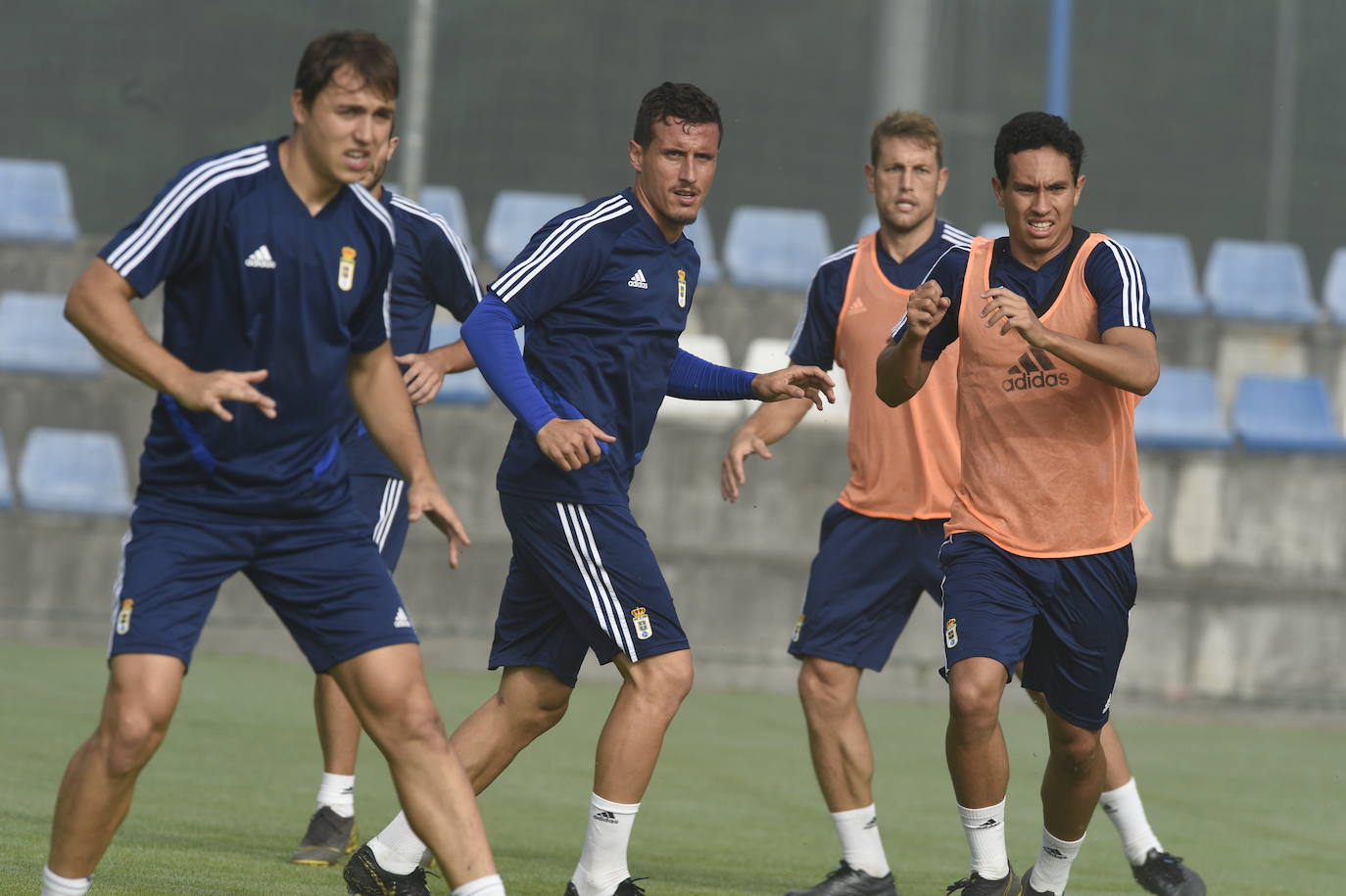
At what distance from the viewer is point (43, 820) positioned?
255 inches

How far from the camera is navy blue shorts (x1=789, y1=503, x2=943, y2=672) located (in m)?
6.35

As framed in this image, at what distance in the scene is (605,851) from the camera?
5.25 m

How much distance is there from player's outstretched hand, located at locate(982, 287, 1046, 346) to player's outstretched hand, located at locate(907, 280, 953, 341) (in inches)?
13.3

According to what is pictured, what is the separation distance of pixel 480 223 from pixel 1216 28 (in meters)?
7.20

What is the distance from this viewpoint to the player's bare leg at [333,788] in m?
6.16

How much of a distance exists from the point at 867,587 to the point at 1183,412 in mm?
7794

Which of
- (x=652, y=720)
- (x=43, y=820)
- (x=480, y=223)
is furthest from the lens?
(x=480, y=223)

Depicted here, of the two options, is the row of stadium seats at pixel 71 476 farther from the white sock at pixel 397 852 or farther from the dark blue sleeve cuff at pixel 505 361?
the dark blue sleeve cuff at pixel 505 361

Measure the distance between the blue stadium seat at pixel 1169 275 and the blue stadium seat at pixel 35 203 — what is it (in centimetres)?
834

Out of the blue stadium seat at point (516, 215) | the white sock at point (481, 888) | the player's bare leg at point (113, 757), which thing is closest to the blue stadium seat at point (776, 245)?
the blue stadium seat at point (516, 215)

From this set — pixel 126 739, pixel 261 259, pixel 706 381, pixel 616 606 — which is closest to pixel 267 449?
pixel 261 259

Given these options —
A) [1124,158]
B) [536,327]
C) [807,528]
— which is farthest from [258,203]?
[1124,158]

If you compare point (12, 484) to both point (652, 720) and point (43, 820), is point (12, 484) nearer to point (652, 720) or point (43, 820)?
point (43, 820)

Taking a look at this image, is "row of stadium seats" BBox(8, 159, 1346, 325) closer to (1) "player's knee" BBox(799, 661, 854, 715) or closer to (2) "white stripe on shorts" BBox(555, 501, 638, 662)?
(1) "player's knee" BBox(799, 661, 854, 715)
